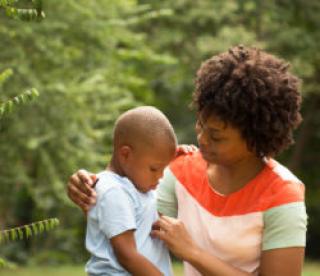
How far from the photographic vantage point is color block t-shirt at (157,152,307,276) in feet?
10.6

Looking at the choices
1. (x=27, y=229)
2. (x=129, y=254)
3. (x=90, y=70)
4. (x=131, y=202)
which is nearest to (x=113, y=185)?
(x=131, y=202)

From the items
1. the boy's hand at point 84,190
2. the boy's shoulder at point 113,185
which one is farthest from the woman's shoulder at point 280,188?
the boy's hand at point 84,190

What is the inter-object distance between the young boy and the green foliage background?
6.46m

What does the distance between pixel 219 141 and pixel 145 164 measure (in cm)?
31

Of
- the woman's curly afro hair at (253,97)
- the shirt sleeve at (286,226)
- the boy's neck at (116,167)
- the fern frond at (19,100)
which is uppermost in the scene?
the fern frond at (19,100)

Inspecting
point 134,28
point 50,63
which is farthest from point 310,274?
point 134,28

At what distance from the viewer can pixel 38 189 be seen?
41.8ft

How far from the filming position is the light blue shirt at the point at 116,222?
9.89 feet

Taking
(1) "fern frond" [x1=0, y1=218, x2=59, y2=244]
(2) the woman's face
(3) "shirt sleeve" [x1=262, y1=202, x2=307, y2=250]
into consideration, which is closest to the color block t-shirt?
(3) "shirt sleeve" [x1=262, y1=202, x2=307, y2=250]

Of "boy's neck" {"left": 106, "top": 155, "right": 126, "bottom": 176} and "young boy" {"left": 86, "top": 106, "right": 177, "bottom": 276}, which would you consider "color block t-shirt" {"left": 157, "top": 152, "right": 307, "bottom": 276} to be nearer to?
"young boy" {"left": 86, "top": 106, "right": 177, "bottom": 276}

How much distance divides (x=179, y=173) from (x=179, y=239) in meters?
0.45

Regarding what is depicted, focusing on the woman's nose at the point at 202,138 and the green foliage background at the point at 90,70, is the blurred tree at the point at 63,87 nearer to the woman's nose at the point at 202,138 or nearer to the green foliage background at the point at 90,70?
the green foliage background at the point at 90,70

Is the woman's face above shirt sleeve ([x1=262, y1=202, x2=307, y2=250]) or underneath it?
above

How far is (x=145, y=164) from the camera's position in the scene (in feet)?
Answer: 10.3
